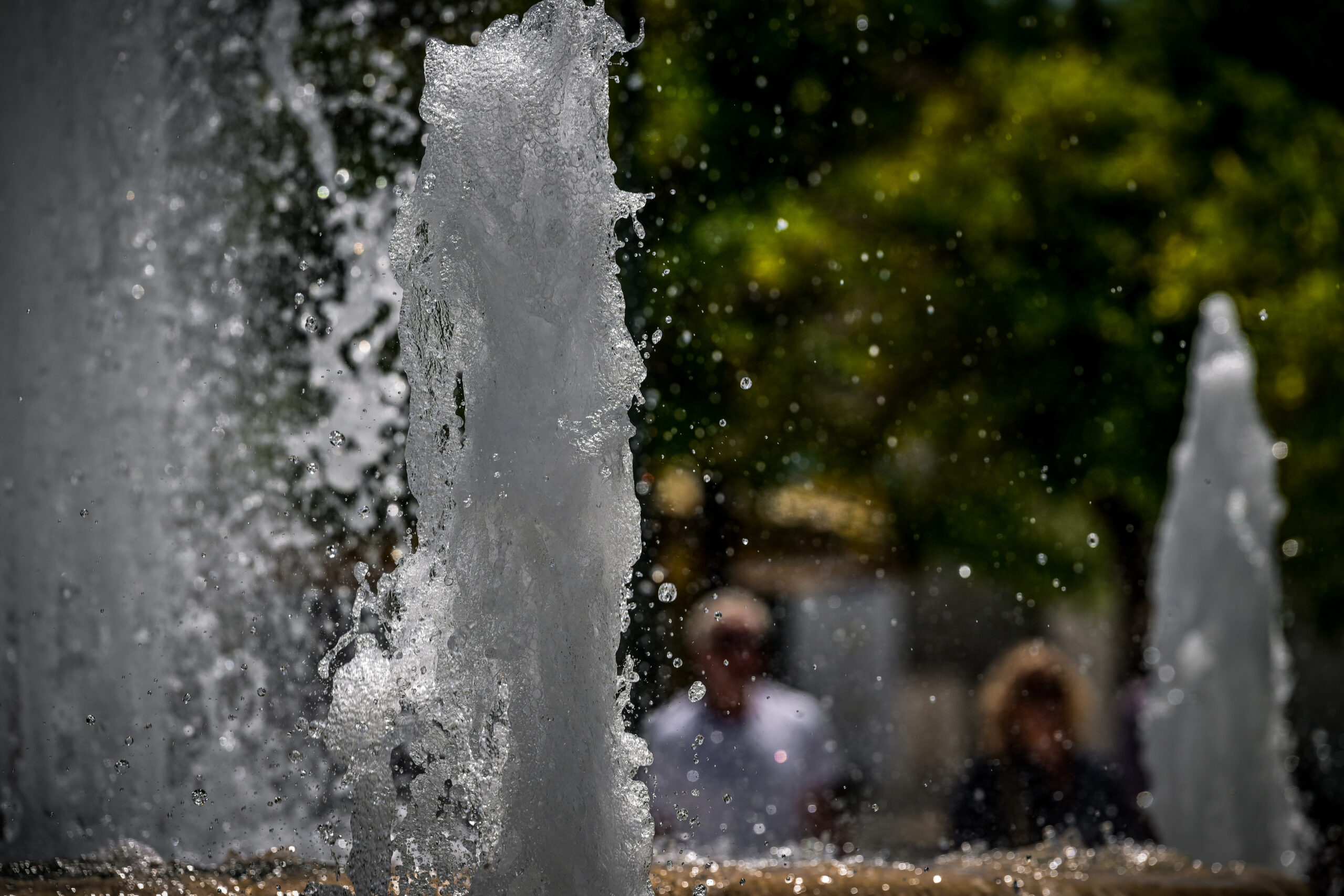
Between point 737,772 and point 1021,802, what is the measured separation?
1280 millimetres

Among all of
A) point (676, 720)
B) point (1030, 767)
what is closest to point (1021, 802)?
point (1030, 767)

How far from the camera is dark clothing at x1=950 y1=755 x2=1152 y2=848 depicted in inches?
204

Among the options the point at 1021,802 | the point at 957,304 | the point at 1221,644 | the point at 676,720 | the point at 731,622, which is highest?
the point at 957,304

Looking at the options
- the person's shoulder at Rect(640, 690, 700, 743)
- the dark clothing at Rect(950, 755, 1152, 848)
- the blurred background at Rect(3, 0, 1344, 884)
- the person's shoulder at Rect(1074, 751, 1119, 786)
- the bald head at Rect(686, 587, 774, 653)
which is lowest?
the dark clothing at Rect(950, 755, 1152, 848)

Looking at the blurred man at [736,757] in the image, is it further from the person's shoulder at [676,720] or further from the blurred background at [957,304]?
the blurred background at [957,304]

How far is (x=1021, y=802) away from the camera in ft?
17.5

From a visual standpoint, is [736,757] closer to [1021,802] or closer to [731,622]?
[731,622]

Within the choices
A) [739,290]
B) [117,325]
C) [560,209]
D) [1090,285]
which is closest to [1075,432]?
[1090,285]

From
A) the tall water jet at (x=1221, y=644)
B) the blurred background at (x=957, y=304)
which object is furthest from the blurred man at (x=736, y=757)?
the blurred background at (x=957, y=304)

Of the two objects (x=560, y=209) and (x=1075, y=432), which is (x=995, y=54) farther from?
(x=560, y=209)

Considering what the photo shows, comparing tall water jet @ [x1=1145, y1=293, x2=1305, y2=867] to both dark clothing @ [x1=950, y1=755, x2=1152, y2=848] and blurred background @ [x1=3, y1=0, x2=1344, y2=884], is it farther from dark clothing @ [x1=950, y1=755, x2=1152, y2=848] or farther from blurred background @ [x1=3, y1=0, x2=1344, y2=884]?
blurred background @ [x1=3, y1=0, x2=1344, y2=884]

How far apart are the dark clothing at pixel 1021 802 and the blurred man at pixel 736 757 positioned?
0.57 meters

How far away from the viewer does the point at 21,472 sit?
15.8ft

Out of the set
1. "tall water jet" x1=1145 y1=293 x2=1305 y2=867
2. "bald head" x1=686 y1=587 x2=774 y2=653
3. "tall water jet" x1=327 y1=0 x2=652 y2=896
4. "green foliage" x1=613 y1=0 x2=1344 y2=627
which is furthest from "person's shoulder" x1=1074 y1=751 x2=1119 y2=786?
"green foliage" x1=613 y1=0 x2=1344 y2=627
